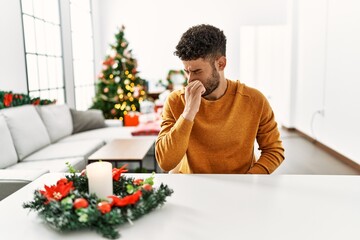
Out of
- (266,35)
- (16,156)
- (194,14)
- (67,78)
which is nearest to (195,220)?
(16,156)

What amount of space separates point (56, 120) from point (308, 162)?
3006 millimetres

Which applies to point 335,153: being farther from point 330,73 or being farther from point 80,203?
point 80,203

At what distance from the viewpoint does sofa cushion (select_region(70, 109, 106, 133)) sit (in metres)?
4.73

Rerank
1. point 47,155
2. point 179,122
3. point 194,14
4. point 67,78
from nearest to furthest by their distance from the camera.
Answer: point 179,122 < point 47,155 < point 67,78 < point 194,14

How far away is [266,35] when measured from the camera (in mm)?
7441

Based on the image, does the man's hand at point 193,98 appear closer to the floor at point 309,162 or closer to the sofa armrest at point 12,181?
the sofa armrest at point 12,181

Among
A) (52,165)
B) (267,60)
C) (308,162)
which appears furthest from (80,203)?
(267,60)

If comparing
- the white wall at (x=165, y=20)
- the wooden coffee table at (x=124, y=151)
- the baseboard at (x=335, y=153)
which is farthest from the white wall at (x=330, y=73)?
the wooden coffee table at (x=124, y=151)

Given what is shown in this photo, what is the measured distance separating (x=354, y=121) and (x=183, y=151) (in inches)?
132

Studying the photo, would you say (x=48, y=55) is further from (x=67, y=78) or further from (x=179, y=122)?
(x=179, y=122)

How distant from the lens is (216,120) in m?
1.57

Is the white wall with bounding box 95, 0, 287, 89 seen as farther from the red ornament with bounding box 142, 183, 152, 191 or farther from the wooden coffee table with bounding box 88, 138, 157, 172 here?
the red ornament with bounding box 142, 183, 152, 191

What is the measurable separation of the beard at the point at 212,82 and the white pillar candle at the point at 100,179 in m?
0.65

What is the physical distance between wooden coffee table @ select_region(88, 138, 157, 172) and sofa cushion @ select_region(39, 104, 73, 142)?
78cm
